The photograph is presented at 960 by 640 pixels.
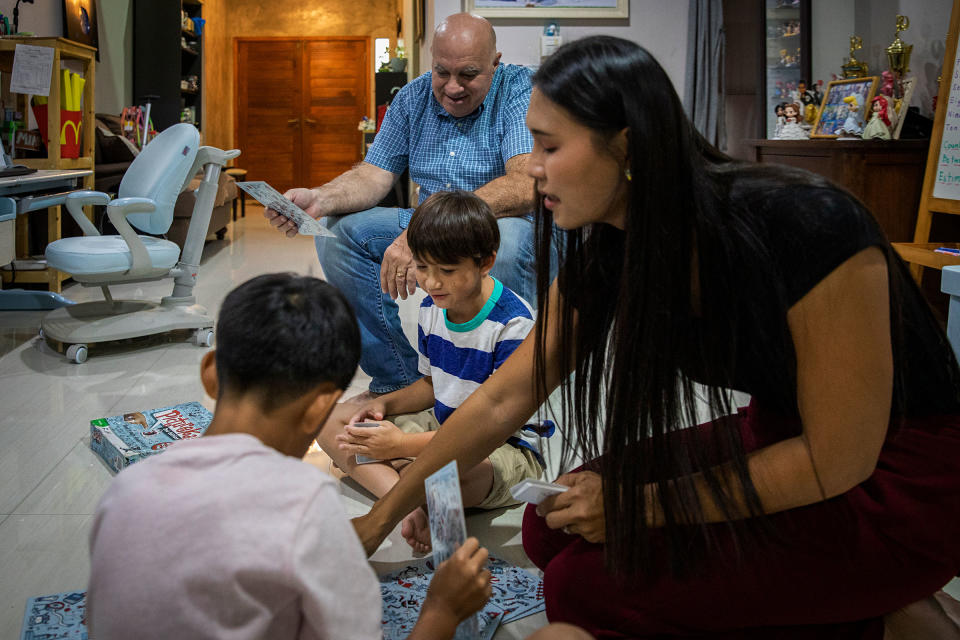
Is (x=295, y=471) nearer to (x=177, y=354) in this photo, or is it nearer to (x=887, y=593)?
(x=887, y=593)

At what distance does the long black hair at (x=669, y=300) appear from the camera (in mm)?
1172

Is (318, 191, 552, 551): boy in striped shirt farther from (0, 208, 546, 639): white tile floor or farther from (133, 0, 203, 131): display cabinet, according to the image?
(133, 0, 203, 131): display cabinet

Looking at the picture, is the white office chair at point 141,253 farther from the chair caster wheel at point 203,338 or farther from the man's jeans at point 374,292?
the man's jeans at point 374,292

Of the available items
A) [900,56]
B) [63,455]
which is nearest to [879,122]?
[900,56]

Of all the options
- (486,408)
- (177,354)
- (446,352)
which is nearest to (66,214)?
(177,354)

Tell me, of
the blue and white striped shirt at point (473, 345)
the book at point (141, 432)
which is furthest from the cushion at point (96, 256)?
the blue and white striped shirt at point (473, 345)

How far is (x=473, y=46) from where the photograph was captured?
9.16 feet

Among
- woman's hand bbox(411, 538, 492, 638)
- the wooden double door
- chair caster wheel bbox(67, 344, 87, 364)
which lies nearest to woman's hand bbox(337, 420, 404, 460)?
woman's hand bbox(411, 538, 492, 638)

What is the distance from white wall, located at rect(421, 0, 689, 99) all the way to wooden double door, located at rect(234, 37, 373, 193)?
6.89 m

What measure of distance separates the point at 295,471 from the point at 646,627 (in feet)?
2.09

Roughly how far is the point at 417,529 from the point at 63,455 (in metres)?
1.21

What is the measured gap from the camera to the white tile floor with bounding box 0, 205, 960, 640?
5.89 feet

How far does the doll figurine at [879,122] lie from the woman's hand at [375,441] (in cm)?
306

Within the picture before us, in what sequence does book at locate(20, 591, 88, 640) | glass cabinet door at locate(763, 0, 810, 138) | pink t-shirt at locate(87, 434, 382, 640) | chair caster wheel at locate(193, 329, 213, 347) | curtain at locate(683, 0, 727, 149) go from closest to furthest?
pink t-shirt at locate(87, 434, 382, 640) → book at locate(20, 591, 88, 640) → chair caster wheel at locate(193, 329, 213, 347) → glass cabinet door at locate(763, 0, 810, 138) → curtain at locate(683, 0, 727, 149)
